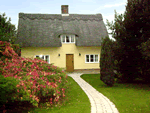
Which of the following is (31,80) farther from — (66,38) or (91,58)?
(91,58)

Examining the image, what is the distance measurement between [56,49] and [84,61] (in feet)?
13.1

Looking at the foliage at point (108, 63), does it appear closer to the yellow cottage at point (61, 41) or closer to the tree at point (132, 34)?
the tree at point (132, 34)

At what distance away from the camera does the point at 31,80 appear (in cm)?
761

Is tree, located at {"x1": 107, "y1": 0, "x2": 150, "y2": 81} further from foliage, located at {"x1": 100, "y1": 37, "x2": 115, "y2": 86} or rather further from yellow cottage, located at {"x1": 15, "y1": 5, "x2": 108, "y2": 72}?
yellow cottage, located at {"x1": 15, "y1": 5, "x2": 108, "y2": 72}

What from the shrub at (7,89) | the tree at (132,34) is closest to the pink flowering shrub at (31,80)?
the shrub at (7,89)

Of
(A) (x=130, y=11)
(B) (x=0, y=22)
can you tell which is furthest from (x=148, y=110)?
(B) (x=0, y=22)

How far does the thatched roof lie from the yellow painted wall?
36.3 inches

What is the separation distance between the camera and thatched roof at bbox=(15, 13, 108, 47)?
70.6 ft

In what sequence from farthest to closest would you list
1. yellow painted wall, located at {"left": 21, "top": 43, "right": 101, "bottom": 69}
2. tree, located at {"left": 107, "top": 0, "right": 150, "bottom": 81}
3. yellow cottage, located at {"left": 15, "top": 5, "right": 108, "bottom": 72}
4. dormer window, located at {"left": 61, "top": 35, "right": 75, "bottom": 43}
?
1. dormer window, located at {"left": 61, "top": 35, "right": 75, "bottom": 43}
2. yellow painted wall, located at {"left": 21, "top": 43, "right": 101, "bottom": 69}
3. yellow cottage, located at {"left": 15, "top": 5, "right": 108, "bottom": 72}
4. tree, located at {"left": 107, "top": 0, "right": 150, "bottom": 81}

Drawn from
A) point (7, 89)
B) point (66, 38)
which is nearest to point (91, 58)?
point (66, 38)

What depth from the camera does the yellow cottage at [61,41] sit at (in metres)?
21.7

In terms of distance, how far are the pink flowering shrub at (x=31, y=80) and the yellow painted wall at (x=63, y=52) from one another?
1194 cm

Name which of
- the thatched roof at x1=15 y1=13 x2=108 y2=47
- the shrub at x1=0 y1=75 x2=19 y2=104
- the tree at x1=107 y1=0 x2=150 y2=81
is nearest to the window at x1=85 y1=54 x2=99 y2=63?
the thatched roof at x1=15 y1=13 x2=108 y2=47

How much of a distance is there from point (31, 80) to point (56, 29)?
16.2 meters
